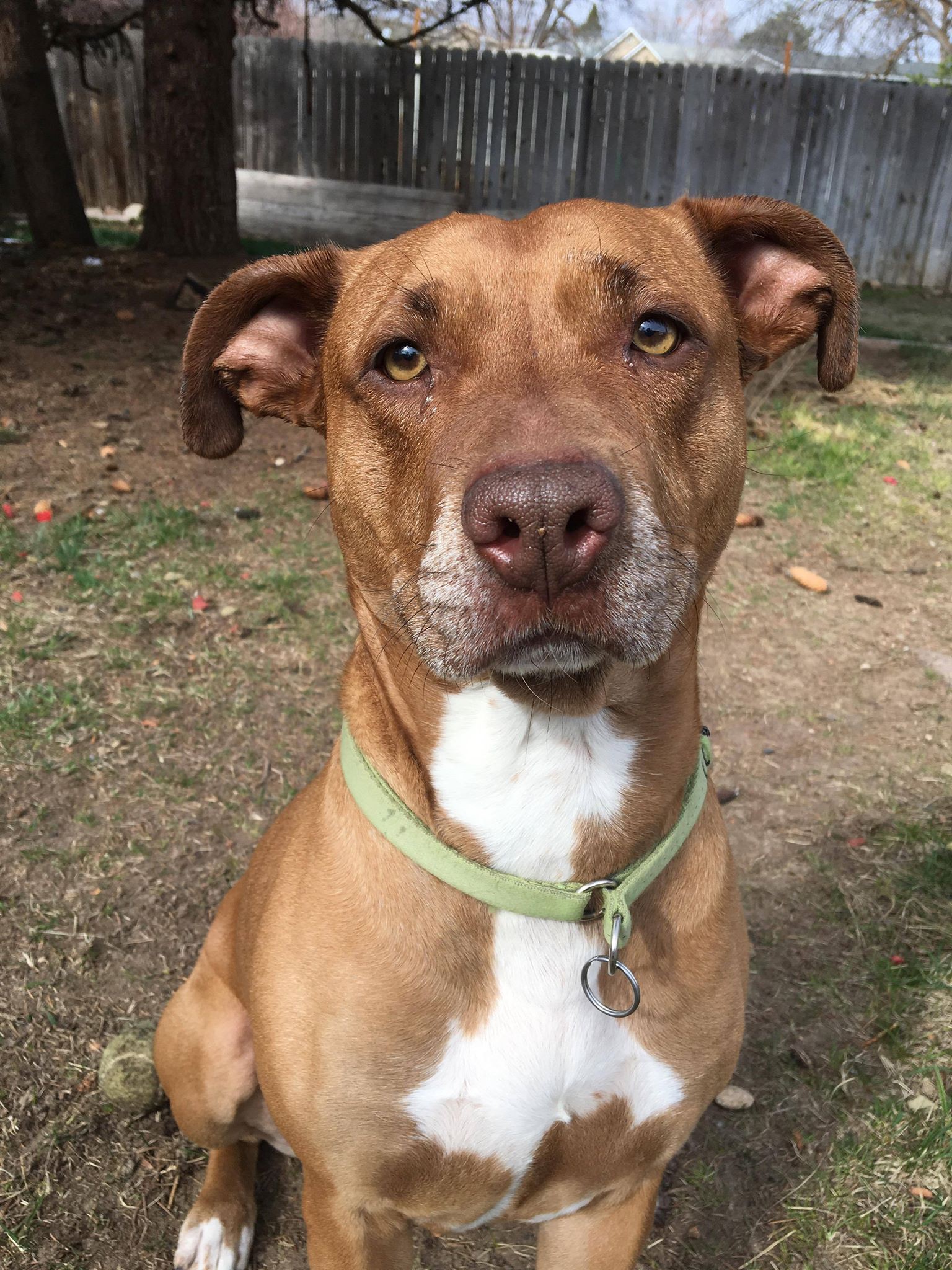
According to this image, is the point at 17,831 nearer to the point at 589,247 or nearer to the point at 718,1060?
the point at 718,1060

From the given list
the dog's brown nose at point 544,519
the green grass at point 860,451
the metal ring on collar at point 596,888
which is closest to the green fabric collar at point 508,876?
the metal ring on collar at point 596,888

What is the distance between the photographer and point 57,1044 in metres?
2.93

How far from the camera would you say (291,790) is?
399 centimetres

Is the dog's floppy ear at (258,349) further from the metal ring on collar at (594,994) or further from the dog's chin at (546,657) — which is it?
the metal ring on collar at (594,994)

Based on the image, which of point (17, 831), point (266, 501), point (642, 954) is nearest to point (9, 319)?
point (266, 501)

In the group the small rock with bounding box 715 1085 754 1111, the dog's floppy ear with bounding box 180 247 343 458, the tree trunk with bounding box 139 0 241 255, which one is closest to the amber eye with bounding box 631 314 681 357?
the dog's floppy ear with bounding box 180 247 343 458

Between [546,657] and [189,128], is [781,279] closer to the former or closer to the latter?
[546,657]

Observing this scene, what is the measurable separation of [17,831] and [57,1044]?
0.93 metres

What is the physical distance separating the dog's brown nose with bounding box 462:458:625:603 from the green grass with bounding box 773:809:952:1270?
6.99 feet

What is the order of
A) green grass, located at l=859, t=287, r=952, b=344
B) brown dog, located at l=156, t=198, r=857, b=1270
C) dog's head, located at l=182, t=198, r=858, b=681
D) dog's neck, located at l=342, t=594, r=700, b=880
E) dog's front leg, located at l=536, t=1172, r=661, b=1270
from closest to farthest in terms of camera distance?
dog's head, located at l=182, t=198, r=858, b=681 < brown dog, located at l=156, t=198, r=857, b=1270 < dog's neck, located at l=342, t=594, r=700, b=880 < dog's front leg, located at l=536, t=1172, r=661, b=1270 < green grass, located at l=859, t=287, r=952, b=344

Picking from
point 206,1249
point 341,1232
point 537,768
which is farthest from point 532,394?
point 206,1249

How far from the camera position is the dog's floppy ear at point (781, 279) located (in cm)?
226

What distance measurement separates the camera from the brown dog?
1.89m

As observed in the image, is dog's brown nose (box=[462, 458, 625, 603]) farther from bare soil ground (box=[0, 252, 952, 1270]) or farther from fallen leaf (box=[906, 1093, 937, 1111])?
fallen leaf (box=[906, 1093, 937, 1111])
